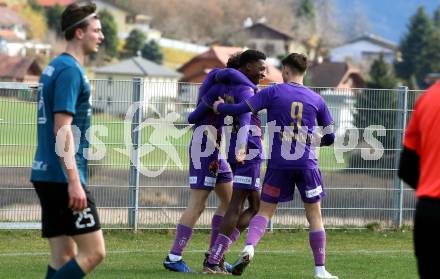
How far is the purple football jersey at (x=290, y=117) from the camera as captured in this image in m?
10.1

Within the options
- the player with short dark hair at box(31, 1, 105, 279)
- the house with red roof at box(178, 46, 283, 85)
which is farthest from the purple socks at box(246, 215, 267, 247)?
the house with red roof at box(178, 46, 283, 85)

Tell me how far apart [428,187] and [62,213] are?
248 centimetres

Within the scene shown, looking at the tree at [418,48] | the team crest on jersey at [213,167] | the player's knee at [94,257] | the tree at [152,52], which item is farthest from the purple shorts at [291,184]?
the tree at [152,52]

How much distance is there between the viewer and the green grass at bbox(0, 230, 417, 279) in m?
10.9

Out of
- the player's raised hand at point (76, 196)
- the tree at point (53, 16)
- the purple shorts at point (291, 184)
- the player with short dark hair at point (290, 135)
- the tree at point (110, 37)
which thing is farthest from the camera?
the tree at point (53, 16)

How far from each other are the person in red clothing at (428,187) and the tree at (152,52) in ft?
448

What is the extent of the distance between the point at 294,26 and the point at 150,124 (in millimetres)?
172658

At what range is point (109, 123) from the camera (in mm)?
14844

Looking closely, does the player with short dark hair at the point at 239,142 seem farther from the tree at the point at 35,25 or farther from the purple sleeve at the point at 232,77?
the tree at the point at 35,25

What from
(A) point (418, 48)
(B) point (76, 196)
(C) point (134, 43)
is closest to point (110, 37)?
(C) point (134, 43)

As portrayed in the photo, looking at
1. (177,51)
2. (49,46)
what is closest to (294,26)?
(177,51)

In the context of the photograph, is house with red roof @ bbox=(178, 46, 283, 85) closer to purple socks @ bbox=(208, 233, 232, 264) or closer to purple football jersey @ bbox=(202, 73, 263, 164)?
purple football jersey @ bbox=(202, 73, 263, 164)

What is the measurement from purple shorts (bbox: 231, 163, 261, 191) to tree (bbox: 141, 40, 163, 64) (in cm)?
13200

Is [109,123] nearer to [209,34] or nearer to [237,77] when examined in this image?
[237,77]
